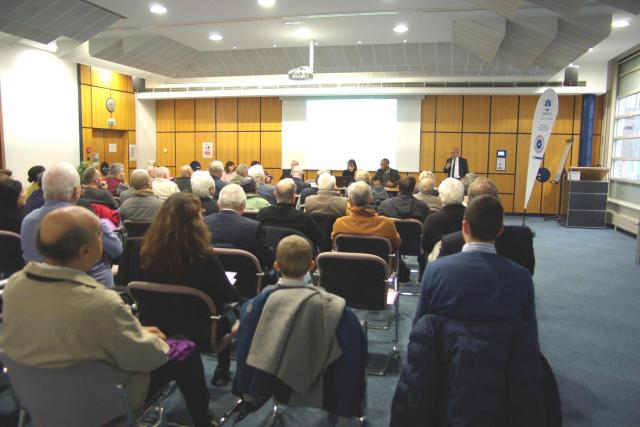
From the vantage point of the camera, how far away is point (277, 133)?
13.5 meters

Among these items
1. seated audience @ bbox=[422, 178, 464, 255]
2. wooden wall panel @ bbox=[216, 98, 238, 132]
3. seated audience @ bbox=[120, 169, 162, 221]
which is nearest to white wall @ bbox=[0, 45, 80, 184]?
wooden wall panel @ bbox=[216, 98, 238, 132]

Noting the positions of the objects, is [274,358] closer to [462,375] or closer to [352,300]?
[462,375]

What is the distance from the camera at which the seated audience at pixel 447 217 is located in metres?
4.04

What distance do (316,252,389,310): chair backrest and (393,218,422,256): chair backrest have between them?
1.66 meters

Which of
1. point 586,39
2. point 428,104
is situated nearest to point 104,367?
point 586,39

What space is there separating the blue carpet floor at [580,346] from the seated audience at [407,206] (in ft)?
2.88

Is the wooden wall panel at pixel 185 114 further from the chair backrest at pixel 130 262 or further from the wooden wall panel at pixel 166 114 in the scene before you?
the chair backrest at pixel 130 262

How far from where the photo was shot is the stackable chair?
3.30 meters

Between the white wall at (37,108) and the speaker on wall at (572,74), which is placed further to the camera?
the speaker on wall at (572,74)

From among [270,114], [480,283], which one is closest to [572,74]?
[270,114]

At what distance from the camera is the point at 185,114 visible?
1420 centimetres

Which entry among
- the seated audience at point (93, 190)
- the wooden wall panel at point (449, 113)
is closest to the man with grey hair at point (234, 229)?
the seated audience at point (93, 190)

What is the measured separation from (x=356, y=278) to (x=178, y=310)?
1323 mm

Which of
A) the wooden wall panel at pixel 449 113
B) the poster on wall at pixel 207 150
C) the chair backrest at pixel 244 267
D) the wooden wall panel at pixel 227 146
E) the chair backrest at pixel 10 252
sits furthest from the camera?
the poster on wall at pixel 207 150
